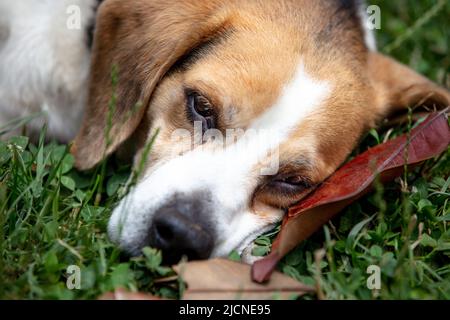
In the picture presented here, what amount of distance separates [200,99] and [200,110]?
0.05 metres

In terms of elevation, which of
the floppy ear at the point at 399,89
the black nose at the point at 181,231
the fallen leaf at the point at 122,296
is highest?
the floppy ear at the point at 399,89

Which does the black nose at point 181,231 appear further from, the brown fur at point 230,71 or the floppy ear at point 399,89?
the floppy ear at point 399,89

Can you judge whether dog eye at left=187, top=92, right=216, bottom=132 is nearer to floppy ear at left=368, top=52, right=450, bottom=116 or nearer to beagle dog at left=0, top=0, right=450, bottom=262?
beagle dog at left=0, top=0, right=450, bottom=262

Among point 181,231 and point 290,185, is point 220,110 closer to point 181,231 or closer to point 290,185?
point 290,185

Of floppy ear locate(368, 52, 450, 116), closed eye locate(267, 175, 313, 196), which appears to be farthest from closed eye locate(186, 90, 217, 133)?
floppy ear locate(368, 52, 450, 116)

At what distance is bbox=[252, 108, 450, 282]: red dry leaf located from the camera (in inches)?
112

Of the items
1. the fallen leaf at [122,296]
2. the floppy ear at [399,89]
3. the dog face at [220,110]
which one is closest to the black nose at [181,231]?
the dog face at [220,110]

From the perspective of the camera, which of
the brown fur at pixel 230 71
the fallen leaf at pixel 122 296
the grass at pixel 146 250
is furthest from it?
A: the brown fur at pixel 230 71

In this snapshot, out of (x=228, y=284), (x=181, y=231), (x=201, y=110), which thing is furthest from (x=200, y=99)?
(x=228, y=284)

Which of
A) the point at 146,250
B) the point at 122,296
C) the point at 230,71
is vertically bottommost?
the point at 122,296

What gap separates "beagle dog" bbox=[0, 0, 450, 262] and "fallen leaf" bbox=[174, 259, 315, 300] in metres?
0.09

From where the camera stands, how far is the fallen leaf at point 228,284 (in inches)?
102

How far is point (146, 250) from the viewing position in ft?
8.79

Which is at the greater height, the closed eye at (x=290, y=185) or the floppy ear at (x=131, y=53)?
the floppy ear at (x=131, y=53)
